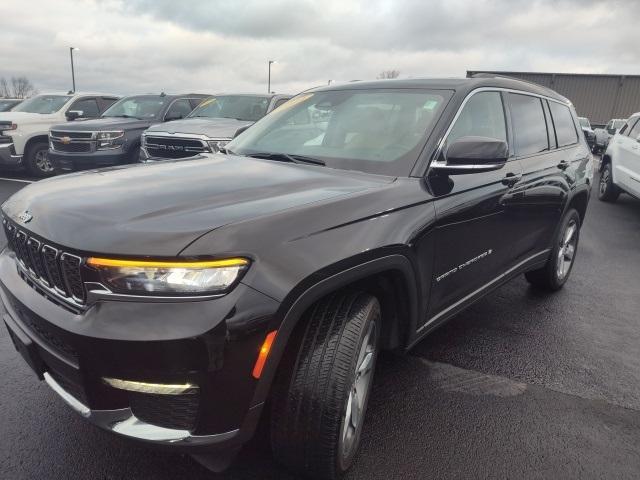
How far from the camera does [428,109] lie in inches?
110

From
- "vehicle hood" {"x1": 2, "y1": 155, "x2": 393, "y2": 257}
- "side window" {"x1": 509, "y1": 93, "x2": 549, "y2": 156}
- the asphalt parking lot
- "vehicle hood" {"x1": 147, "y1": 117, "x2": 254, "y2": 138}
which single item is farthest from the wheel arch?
"vehicle hood" {"x1": 147, "y1": 117, "x2": 254, "y2": 138}

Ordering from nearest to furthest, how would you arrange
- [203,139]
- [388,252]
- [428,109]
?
[388,252], [428,109], [203,139]

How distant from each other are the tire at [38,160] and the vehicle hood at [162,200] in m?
8.81

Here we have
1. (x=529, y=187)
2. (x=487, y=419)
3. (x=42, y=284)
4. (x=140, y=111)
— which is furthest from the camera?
(x=140, y=111)

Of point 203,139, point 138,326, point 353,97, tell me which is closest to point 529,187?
point 353,97

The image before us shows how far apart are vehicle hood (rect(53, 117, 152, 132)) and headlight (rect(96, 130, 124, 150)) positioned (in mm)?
93

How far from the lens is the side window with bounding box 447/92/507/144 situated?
2787 millimetres

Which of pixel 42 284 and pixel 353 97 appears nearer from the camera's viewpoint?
pixel 42 284

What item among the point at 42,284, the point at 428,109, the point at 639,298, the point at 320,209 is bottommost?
the point at 639,298

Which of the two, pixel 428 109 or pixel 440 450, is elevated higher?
pixel 428 109

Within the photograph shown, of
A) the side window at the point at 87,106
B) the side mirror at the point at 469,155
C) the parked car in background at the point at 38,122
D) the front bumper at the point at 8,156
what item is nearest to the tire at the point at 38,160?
the parked car in background at the point at 38,122

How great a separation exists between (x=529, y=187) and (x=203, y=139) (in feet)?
16.0

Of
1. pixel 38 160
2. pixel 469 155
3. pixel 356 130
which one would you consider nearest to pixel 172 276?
pixel 469 155

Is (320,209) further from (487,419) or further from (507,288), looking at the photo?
(507,288)
